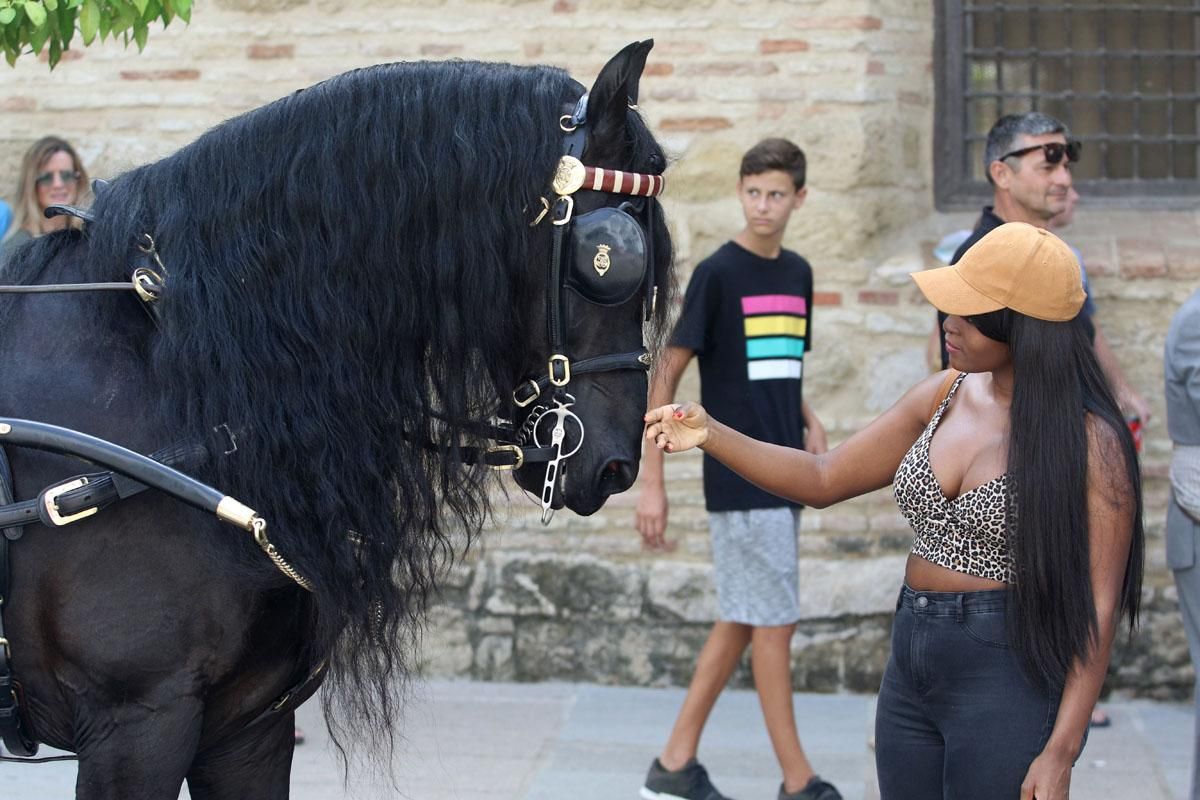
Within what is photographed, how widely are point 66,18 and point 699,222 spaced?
10.3 ft

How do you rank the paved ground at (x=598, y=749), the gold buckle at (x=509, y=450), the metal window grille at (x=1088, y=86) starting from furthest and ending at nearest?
the metal window grille at (x=1088, y=86)
the paved ground at (x=598, y=749)
the gold buckle at (x=509, y=450)

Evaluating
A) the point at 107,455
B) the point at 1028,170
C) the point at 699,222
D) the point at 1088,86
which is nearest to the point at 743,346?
the point at 1028,170

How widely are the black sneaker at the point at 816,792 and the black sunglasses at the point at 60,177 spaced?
Answer: 345 cm

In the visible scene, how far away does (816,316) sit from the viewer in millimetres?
5926

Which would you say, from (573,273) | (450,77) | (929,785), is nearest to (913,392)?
(929,785)

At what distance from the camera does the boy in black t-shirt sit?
4.71m

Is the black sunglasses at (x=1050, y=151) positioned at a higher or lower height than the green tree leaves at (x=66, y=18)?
lower

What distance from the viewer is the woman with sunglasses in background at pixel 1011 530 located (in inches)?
111

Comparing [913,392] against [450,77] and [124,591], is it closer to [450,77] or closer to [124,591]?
[450,77]

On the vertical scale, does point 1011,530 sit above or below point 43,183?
below

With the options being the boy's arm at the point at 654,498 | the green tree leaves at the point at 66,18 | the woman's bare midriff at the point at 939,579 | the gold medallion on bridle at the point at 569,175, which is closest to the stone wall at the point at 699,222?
the boy's arm at the point at 654,498

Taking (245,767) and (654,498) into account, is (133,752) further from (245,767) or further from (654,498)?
(654,498)

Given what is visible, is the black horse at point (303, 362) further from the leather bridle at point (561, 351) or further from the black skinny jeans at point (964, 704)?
the black skinny jeans at point (964, 704)

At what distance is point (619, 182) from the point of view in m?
2.51
